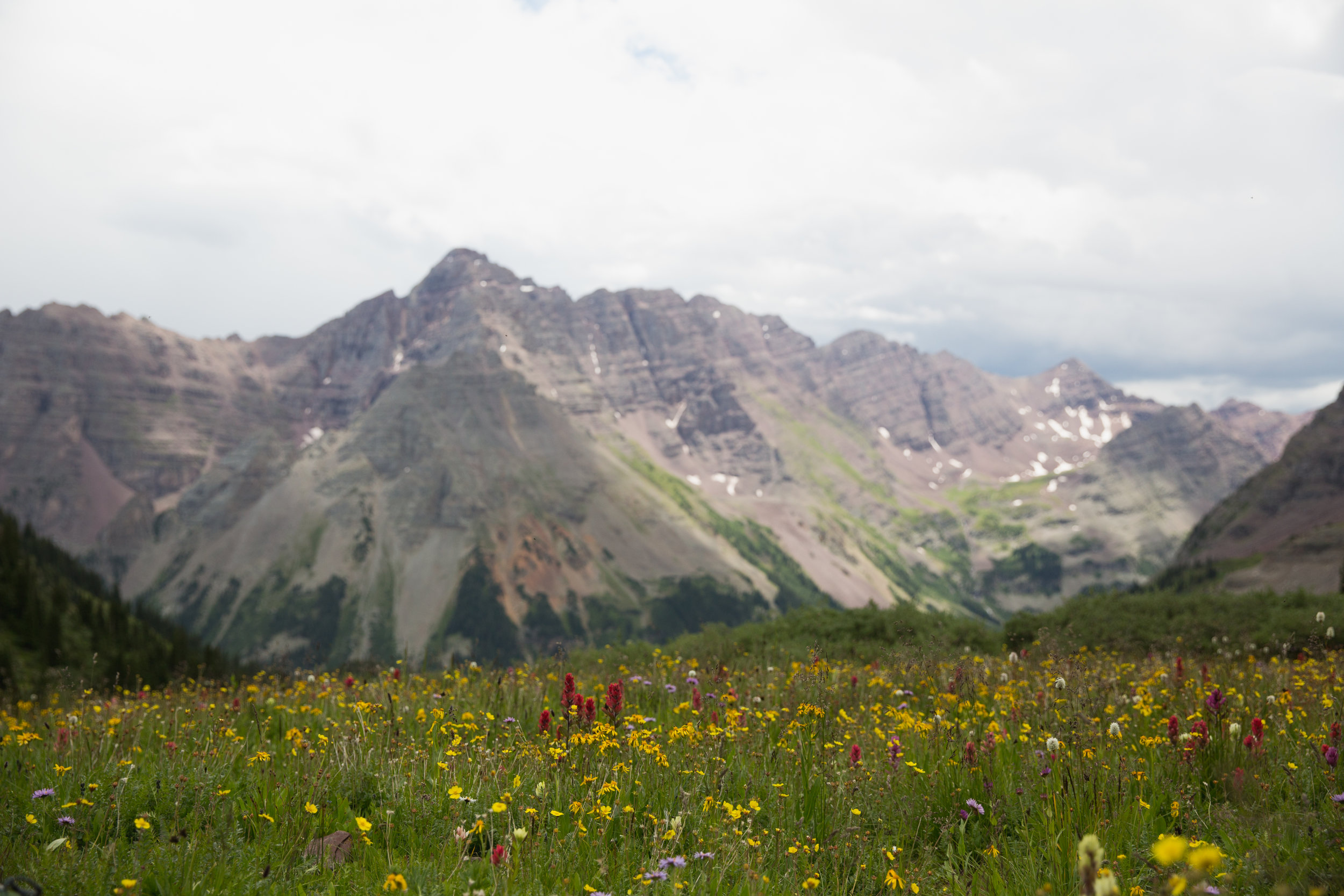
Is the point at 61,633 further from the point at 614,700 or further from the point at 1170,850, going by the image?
the point at 1170,850

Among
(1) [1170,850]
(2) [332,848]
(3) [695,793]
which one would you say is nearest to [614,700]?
(3) [695,793]

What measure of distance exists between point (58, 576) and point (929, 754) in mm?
120450

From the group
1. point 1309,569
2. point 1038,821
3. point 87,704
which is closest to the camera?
point 1038,821

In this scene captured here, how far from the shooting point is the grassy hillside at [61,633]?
65.2 metres

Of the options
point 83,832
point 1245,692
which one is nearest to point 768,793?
point 83,832

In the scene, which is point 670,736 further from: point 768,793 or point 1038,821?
point 1038,821

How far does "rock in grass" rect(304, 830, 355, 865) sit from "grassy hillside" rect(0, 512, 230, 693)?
55.9 meters

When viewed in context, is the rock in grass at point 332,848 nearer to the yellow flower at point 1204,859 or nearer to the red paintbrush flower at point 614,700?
the red paintbrush flower at point 614,700

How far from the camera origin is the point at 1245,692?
9320 millimetres

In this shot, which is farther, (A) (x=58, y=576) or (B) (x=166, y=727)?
(A) (x=58, y=576)

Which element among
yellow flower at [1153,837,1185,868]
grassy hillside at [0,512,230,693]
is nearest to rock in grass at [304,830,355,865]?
yellow flower at [1153,837,1185,868]

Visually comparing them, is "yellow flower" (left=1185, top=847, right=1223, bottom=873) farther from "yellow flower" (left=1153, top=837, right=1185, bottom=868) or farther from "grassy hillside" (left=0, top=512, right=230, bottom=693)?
"grassy hillside" (left=0, top=512, right=230, bottom=693)

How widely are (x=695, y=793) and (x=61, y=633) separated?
95249mm

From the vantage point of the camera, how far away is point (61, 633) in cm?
7550
